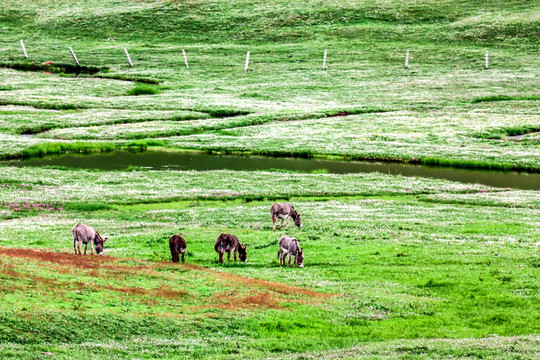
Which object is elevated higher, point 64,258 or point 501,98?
point 501,98

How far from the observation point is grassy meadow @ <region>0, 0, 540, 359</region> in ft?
72.7

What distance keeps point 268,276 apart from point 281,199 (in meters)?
24.4

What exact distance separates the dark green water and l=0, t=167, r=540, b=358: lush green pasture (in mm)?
9578

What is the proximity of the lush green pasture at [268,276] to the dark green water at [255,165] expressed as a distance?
31.4ft

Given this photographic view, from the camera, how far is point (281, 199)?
53.8 meters

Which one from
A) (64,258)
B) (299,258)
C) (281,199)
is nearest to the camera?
(64,258)

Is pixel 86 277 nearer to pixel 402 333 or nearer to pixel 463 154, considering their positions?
pixel 402 333

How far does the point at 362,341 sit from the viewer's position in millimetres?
22188

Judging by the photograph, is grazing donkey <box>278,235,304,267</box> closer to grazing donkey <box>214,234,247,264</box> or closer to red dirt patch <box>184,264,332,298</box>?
grazing donkey <box>214,234,247,264</box>

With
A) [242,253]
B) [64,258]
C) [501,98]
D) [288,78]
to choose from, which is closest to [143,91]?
[288,78]

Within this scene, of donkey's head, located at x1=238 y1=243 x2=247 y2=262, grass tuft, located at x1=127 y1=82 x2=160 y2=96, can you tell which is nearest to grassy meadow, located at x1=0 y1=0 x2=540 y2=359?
donkey's head, located at x1=238 y1=243 x2=247 y2=262

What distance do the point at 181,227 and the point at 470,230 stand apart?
1594 centimetres

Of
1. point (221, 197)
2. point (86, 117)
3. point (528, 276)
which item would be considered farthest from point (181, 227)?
point (86, 117)

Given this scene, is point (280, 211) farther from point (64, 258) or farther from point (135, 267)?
point (64, 258)
